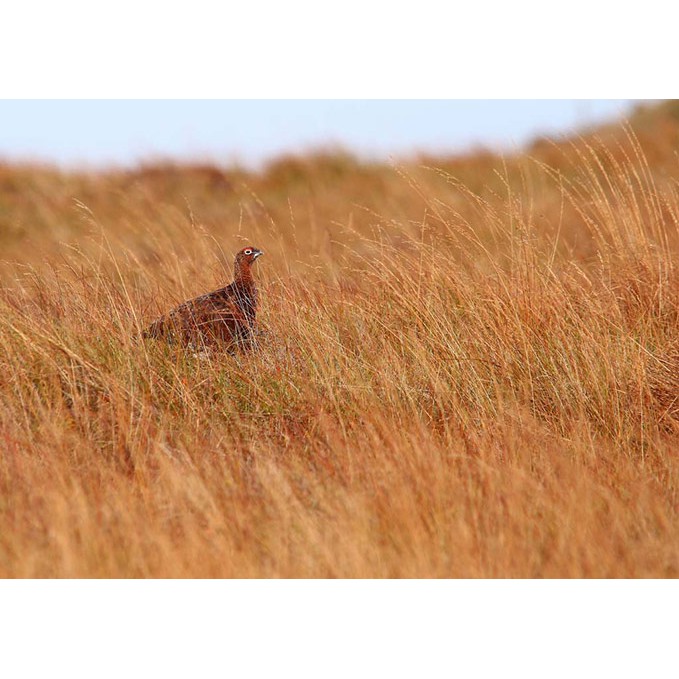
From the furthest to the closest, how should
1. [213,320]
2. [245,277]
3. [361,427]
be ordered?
[245,277]
[213,320]
[361,427]

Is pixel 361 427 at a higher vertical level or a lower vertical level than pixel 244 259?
lower

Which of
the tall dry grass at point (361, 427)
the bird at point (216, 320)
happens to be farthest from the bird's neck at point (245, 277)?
the tall dry grass at point (361, 427)

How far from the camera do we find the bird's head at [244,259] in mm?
5527

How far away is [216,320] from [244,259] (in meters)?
0.66

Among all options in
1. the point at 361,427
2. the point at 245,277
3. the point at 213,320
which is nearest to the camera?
the point at 361,427

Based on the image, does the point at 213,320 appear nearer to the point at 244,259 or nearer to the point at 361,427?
the point at 244,259

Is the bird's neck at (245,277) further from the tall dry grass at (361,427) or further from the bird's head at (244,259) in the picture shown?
the tall dry grass at (361,427)

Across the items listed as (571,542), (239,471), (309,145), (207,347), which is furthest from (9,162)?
(571,542)

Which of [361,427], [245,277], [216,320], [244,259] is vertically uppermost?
[244,259]

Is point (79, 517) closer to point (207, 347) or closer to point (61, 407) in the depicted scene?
point (61, 407)

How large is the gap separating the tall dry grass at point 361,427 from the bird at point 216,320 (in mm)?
101

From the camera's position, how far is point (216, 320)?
197 inches

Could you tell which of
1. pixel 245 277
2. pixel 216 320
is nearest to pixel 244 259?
pixel 245 277

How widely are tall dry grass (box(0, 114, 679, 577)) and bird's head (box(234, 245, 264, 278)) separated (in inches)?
5.7
